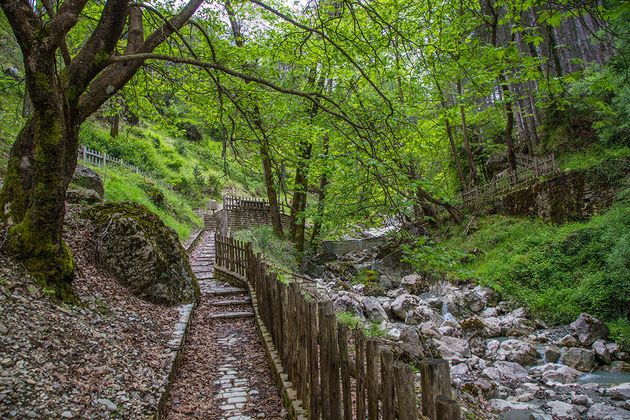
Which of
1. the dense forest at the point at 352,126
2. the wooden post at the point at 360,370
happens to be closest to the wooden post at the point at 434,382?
the wooden post at the point at 360,370

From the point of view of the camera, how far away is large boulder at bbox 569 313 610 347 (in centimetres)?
895

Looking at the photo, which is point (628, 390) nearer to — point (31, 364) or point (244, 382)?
point (244, 382)

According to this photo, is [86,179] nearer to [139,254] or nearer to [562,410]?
[139,254]

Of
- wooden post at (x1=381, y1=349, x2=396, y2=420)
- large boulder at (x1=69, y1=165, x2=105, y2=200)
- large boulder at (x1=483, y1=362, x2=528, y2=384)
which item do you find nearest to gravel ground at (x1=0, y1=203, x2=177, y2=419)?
wooden post at (x1=381, y1=349, x2=396, y2=420)

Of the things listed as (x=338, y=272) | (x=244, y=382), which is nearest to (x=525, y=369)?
(x=244, y=382)

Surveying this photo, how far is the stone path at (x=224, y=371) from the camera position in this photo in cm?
453

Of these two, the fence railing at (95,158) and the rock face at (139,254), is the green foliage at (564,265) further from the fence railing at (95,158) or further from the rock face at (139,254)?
the fence railing at (95,158)

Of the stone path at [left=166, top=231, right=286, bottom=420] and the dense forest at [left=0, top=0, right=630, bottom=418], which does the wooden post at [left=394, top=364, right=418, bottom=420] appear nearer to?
the dense forest at [left=0, top=0, right=630, bottom=418]

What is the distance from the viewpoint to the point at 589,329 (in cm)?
913

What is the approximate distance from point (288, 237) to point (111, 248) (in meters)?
12.5

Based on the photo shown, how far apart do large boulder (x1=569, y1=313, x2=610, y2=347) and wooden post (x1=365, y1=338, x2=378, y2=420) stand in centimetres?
871

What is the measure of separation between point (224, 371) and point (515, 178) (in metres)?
15.8

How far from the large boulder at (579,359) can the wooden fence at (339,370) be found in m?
5.02

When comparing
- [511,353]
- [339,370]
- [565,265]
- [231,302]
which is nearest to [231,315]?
[231,302]
